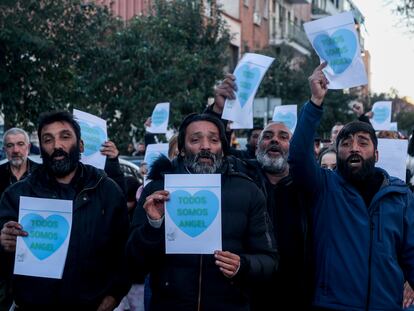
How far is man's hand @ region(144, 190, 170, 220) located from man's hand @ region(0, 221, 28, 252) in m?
0.70

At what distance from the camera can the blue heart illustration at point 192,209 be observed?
4.24 metres

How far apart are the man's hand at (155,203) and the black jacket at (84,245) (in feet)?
1.43

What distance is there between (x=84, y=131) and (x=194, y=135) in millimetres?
2434

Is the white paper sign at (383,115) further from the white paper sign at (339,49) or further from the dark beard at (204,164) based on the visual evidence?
the dark beard at (204,164)

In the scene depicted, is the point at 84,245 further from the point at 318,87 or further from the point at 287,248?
the point at 318,87

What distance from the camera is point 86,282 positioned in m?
4.48

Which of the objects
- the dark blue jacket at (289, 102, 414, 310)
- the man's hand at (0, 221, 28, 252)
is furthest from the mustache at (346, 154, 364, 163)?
the man's hand at (0, 221, 28, 252)

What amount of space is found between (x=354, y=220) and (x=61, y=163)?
5.39 feet

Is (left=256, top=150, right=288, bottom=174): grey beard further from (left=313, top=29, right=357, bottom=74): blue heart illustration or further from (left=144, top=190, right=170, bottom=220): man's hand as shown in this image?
(left=144, top=190, right=170, bottom=220): man's hand

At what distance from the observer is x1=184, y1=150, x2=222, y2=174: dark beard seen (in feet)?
14.5

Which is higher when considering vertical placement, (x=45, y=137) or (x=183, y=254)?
(x=45, y=137)

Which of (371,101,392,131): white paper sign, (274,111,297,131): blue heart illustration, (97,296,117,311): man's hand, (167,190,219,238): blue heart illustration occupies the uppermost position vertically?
(371,101,392,131): white paper sign

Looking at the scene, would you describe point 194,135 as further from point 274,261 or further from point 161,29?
point 161,29

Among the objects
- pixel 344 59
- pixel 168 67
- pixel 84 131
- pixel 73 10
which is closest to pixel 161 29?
pixel 168 67
